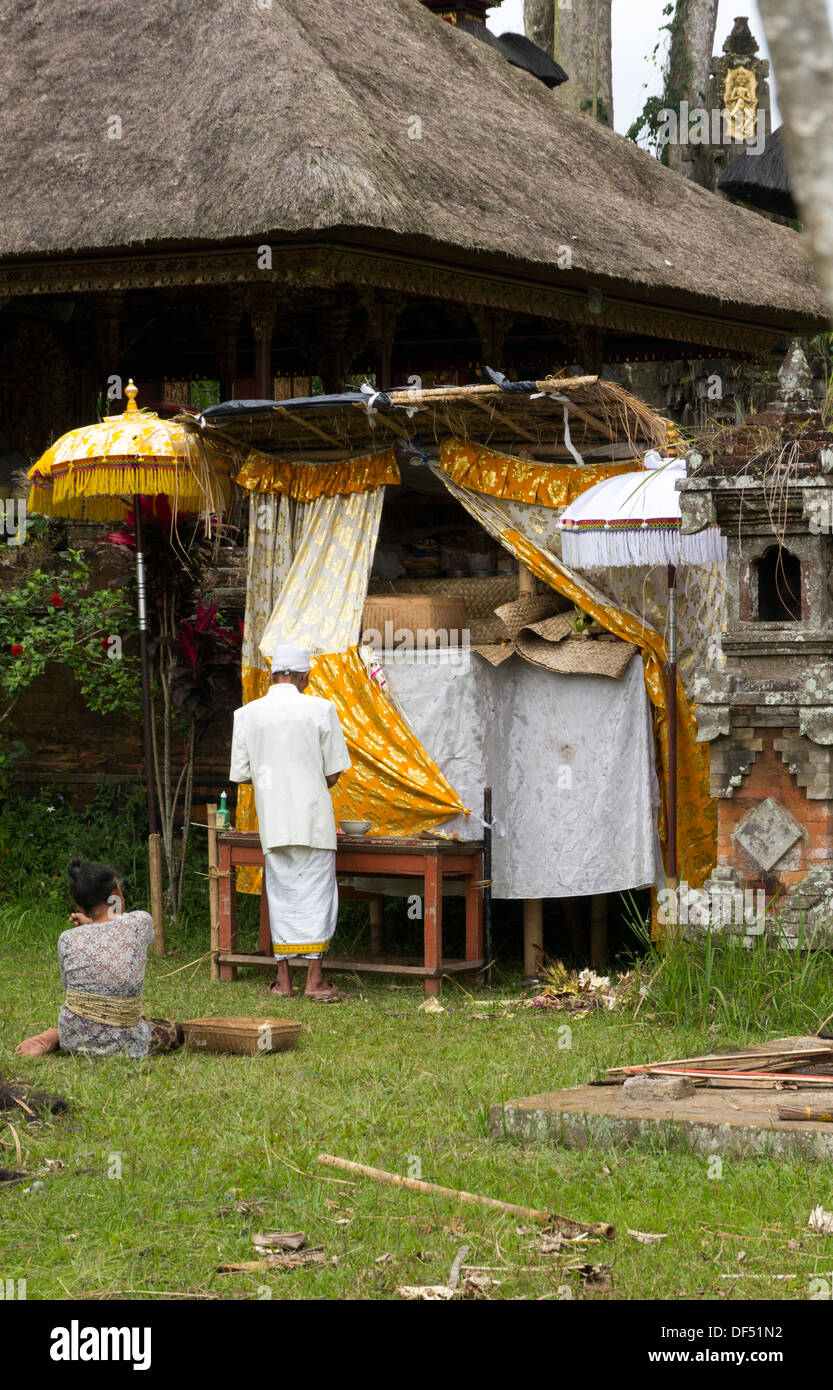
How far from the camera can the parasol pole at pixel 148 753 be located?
32.0 ft

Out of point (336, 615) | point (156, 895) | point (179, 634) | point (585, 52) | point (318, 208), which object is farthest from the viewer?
point (585, 52)

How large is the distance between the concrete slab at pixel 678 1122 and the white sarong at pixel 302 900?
9.03 feet

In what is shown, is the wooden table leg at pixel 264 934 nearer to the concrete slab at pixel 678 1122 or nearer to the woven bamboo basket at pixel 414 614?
the woven bamboo basket at pixel 414 614

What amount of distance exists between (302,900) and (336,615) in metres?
1.70

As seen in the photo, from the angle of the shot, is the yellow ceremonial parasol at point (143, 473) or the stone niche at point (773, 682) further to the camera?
the yellow ceremonial parasol at point (143, 473)

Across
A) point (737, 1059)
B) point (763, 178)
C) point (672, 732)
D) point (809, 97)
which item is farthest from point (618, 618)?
point (763, 178)

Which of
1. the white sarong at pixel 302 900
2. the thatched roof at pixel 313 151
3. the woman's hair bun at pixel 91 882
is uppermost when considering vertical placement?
the thatched roof at pixel 313 151

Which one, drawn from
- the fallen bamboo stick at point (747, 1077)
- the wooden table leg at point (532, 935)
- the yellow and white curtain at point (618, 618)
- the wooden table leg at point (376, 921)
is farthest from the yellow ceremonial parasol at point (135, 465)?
the fallen bamboo stick at point (747, 1077)

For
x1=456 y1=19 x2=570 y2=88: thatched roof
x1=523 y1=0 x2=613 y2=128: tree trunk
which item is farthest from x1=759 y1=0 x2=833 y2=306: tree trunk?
x1=523 y1=0 x2=613 y2=128: tree trunk

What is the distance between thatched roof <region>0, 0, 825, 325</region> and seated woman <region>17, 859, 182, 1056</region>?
488 cm

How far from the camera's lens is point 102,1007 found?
709cm

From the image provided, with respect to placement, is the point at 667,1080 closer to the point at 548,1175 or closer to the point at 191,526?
the point at 548,1175

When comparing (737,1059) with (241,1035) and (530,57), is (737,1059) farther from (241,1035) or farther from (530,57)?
(530,57)

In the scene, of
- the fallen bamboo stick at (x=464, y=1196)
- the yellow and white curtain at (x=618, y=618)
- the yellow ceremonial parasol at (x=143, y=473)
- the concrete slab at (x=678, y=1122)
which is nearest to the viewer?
the fallen bamboo stick at (x=464, y=1196)
